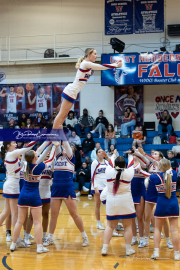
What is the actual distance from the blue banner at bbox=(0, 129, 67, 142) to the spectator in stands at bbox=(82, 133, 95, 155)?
558 cm

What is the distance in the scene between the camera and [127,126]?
1321 centimetres

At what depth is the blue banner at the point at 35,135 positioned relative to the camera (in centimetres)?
488

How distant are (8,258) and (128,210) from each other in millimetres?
1945

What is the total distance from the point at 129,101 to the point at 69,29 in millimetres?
4723

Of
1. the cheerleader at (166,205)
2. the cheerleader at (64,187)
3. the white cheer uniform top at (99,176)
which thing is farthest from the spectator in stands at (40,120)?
the cheerleader at (166,205)

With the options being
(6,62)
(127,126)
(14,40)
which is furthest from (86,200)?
(14,40)

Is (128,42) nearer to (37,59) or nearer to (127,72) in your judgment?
(127,72)

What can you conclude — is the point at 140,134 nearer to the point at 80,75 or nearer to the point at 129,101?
the point at 129,101

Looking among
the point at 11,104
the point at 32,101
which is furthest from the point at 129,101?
the point at 11,104

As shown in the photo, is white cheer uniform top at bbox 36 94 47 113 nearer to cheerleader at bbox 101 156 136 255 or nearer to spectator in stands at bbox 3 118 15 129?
spectator in stands at bbox 3 118 15 129

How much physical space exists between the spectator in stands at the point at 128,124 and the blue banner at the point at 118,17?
12.1 ft

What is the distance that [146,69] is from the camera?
12188 mm

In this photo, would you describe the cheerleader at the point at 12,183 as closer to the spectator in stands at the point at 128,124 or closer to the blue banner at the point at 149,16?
the spectator in stands at the point at 128,124

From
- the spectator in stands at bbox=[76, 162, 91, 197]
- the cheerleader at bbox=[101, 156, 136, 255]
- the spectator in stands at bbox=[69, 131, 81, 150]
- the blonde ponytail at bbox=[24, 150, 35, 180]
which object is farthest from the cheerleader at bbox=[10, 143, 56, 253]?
the spectator in stands at bbox=[69, 131, 81, 150]
